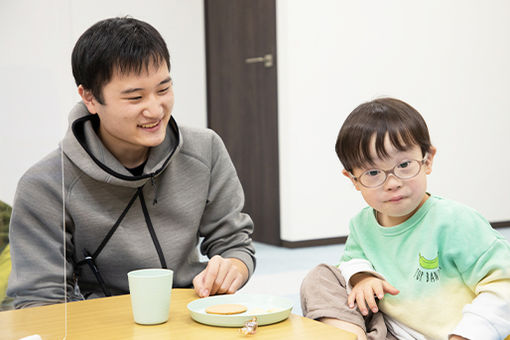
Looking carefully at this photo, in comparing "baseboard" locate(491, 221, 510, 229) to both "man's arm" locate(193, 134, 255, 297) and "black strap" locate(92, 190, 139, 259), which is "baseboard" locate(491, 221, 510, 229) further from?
"black strap" locate(92, 190, 139, 259)

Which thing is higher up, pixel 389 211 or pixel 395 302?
pixel 389 211

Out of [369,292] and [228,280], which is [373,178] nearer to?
[369,292]

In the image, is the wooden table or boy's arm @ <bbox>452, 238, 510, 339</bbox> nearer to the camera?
the wooden table

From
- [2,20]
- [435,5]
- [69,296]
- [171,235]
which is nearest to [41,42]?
[2,20]

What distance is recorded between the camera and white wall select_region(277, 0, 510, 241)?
3971 millimetres

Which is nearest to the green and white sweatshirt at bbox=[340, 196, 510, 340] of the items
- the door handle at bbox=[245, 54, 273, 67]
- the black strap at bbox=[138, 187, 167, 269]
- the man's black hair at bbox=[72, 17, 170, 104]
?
the black strap at bbox=[138, 187, 167, 269]

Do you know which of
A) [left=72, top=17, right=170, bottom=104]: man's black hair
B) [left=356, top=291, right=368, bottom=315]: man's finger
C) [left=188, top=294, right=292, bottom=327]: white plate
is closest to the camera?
[left=188, top=294, right=292, bottom=327]: white plate

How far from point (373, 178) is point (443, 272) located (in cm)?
20

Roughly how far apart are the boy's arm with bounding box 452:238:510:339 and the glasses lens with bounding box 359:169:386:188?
0.22m

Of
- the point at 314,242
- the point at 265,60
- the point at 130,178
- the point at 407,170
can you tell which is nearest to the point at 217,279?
the point at 130,178

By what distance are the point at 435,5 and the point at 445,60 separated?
38 centimetres

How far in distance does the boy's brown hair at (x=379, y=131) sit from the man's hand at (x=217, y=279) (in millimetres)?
308

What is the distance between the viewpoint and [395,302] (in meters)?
1.17

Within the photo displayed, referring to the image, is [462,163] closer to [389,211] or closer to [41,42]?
[389,211]
